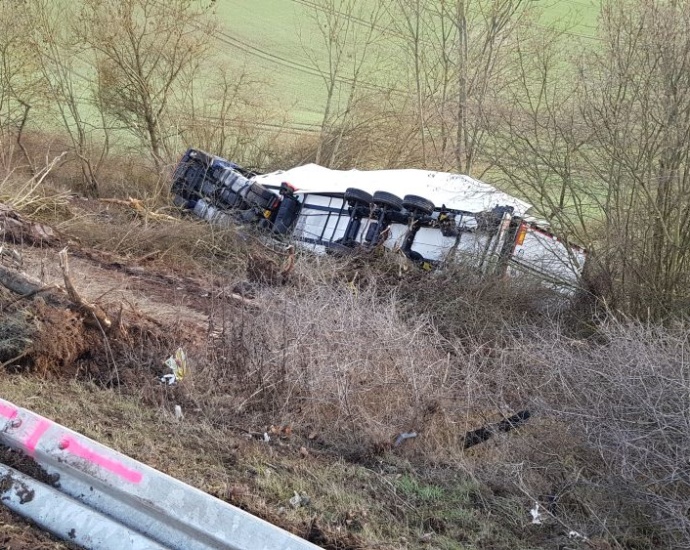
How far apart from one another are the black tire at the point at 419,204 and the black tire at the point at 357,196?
69 centimetres

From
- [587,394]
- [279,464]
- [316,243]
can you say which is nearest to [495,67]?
[316,243]

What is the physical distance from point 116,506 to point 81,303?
9.03ft

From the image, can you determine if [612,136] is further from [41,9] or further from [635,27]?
[41,9]

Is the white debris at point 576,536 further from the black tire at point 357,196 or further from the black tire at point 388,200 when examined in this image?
the black tire at point 357,196

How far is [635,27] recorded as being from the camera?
805cm

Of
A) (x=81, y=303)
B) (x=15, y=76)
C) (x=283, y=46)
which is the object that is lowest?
(x=15, y=76)

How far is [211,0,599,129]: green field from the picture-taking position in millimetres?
20234

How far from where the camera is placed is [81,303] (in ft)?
17.1

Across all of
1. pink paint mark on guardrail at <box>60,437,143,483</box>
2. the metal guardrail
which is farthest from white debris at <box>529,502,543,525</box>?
pink paint mark on guardrail at <box>60,437,143,483</box>

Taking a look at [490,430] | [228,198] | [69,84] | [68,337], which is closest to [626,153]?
[490,430]

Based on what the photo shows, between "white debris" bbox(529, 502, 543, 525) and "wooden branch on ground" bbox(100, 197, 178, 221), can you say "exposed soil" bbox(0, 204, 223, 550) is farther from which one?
"wooden branch on ground" bbox(100, 197, 178, 221)

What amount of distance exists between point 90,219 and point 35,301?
7.16 meters

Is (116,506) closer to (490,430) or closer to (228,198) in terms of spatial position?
(490,430)

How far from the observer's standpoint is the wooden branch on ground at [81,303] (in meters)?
5.05
